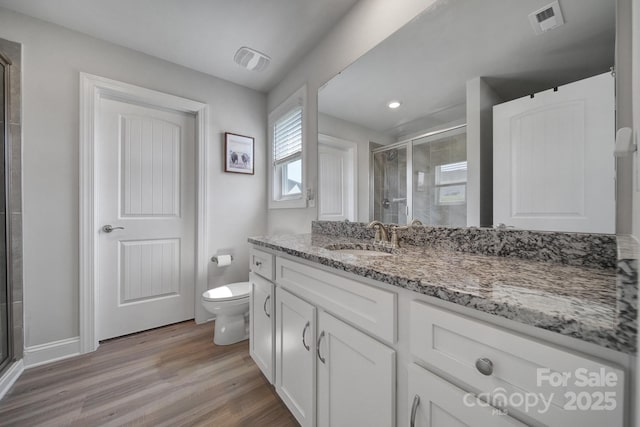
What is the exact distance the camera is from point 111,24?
1.71 m

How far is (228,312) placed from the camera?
1.88 m

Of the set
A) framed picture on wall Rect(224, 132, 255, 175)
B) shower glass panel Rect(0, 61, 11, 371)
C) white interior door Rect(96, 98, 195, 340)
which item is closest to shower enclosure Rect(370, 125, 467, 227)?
framed picture on wall Rect(224, 132, 255, 175)

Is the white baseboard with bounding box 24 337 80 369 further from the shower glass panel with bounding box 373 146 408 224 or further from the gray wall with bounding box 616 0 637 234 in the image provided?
the gray wall with bounding box 616 0 637 234

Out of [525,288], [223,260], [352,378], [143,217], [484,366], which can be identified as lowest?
[352,378]

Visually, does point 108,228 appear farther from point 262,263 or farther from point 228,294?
point 262,263

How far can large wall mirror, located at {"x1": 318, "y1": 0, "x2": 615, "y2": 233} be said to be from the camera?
0.76 metres

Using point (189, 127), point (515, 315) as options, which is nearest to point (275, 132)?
point (189, 127)

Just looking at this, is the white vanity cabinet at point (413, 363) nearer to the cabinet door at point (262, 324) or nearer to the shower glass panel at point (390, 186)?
the cabinet door at point (262, 324)

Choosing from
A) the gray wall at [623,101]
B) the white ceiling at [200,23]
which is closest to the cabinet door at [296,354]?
the gray wall at [623,101]

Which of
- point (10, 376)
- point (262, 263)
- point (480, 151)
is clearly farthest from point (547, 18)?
point (10, 376)

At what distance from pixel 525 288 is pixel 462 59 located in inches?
40.5

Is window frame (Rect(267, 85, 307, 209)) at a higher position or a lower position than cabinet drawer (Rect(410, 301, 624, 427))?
higher

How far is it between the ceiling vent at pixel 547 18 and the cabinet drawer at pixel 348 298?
1.05 meters

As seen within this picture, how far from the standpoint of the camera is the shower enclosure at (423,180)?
1.09 meters
